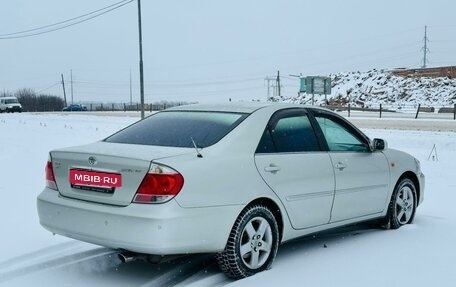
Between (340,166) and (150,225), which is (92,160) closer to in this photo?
(150,225)

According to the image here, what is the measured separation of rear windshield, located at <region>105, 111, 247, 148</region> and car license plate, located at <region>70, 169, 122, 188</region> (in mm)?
574

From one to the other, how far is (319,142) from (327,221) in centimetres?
78

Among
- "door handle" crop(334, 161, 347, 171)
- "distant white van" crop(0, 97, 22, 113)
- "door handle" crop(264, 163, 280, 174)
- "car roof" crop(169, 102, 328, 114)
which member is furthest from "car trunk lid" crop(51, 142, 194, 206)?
"distant white van" crop(0, 97, 22, 113)

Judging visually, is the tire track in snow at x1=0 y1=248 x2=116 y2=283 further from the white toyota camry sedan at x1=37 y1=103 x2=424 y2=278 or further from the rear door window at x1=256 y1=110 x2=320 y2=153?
the rear door window at x1=256 y1=110 x2=320 y2=153

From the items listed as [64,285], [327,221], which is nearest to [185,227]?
[64,285]

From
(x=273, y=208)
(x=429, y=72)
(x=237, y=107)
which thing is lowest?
(x=273, y=208)

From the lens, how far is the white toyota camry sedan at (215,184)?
3984 millimetres

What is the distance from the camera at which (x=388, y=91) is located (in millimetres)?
58125

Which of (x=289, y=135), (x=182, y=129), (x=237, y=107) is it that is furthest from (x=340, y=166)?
(x=182, y=129)

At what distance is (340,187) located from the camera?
5344 millimetres

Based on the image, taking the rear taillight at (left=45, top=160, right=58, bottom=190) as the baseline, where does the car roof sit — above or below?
above

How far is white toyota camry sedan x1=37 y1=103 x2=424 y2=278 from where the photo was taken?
13.1 ft

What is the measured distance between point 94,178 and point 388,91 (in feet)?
188

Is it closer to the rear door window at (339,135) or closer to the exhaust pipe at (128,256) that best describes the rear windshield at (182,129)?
the exhaust pipe at (128,256)
